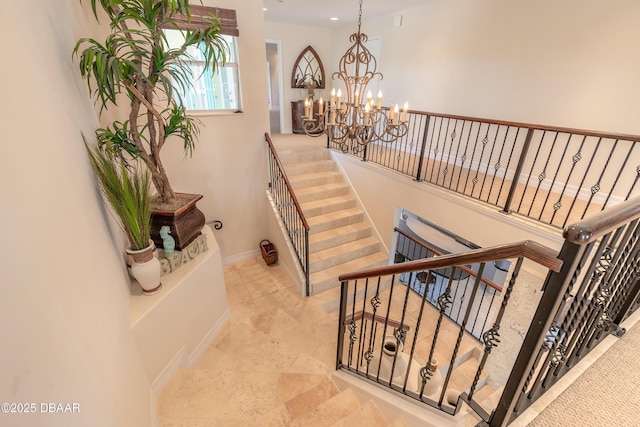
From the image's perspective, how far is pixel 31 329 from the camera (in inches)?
29.7

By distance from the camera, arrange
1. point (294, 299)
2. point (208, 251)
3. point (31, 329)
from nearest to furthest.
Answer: point (31, 329)
point (208, 251)
point (294, 299)

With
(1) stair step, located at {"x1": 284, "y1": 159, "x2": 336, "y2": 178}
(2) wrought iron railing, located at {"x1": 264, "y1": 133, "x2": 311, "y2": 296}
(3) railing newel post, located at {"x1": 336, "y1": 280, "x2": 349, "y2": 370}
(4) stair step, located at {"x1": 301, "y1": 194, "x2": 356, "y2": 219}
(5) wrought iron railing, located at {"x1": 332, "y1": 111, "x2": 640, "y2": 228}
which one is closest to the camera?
(3) railing newel post, located at {"x1": 336, "y1": 280, "x2": 349, "y2": 370}

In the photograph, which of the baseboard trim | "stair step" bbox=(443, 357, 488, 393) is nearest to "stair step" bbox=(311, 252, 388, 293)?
the baseboard trim

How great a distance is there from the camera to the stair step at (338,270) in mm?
3824

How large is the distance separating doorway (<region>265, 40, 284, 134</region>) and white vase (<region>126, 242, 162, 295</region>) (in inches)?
197

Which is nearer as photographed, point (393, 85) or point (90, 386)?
point (90, 386)

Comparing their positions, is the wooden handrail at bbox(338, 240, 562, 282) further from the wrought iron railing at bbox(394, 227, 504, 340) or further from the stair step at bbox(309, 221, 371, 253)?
the stair step at bbox(309, 221, 371, 253)

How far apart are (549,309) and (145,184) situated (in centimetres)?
222

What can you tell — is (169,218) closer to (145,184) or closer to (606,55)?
(145,184)

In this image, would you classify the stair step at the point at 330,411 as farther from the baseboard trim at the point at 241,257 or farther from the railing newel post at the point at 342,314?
the baseboard trim at the point at 241,257

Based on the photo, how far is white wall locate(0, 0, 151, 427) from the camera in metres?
0.74

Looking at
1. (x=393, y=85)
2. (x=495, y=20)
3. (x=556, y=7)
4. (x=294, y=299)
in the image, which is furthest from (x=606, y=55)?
(x=294, y=299)

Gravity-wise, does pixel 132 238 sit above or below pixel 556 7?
below

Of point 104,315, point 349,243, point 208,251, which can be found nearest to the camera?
point 104,315
